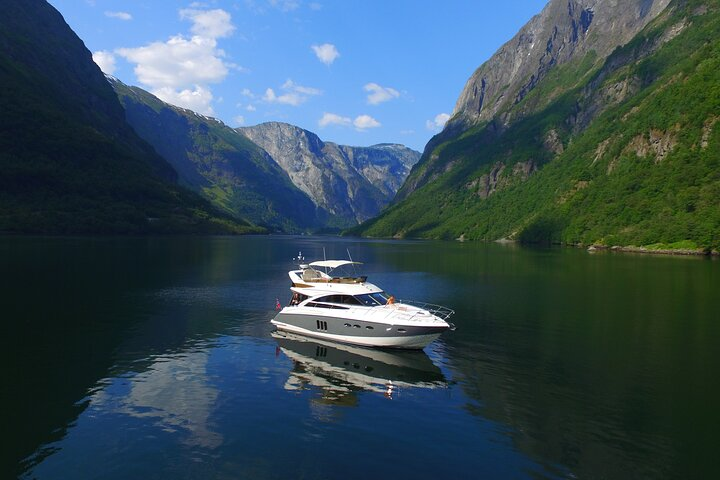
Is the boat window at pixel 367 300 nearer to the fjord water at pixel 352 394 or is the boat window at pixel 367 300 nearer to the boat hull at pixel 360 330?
the boat hull at pixel 360 330

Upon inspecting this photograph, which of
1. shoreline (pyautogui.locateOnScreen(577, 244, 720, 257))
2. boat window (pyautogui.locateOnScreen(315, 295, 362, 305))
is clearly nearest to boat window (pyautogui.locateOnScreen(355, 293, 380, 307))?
boat window (pyautogui.locateOnScreen(315, 295, 362, 305))

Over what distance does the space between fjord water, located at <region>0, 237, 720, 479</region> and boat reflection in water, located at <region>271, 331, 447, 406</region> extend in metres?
0.20

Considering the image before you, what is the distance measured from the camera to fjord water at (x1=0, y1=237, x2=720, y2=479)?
72.6 ft

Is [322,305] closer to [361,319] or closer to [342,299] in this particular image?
[342,299]


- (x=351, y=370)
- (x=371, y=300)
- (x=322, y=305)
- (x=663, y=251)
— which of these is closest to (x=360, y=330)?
(x=371, y=300)

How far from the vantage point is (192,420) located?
26.3 meters

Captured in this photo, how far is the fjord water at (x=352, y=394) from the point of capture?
22.1m

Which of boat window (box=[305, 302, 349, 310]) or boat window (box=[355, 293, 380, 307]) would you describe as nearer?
boat window (box=[355, 293, 380, 307])

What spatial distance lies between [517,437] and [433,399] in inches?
259

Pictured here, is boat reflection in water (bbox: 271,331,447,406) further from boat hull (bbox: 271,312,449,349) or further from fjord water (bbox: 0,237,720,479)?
boat hull (bbox: 271,312,449,349)

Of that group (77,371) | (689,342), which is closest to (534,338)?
(689,342)

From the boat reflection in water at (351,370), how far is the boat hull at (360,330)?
688 millimetres

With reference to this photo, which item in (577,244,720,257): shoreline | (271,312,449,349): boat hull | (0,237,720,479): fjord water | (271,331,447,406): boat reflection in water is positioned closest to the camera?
(0,237,720,479): fjord water

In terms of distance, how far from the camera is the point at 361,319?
1660 inches
